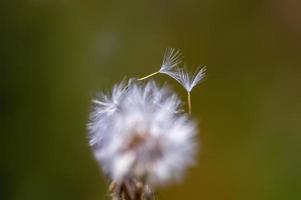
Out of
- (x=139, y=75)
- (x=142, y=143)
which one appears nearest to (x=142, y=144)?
(x=142, y=143)

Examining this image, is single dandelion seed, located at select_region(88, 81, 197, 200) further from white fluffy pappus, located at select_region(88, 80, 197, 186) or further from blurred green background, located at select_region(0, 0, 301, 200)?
blurred green background, located at select_region(0, 0, 301, 200)

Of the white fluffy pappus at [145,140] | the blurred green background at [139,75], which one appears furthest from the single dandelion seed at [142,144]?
the blurred green background at [139,75]

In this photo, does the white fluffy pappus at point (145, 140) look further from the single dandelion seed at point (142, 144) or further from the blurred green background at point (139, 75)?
the blurred green background at point (139, 75)

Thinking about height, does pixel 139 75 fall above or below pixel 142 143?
above

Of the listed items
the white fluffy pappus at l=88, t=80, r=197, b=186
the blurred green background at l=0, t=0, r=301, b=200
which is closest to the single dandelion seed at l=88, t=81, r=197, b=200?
the white fluffy pappus at l=88, t=80, r=197, b=186

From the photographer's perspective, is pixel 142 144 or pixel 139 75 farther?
pixel 139 75

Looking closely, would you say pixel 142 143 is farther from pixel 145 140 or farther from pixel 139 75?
pixel 139 75
